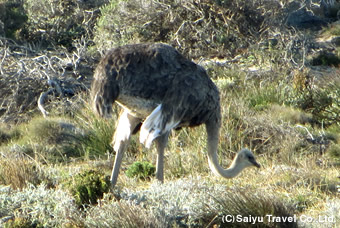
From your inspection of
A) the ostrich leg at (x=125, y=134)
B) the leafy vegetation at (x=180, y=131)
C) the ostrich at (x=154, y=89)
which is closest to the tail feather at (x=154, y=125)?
the ostrich at (x=154, y=89)

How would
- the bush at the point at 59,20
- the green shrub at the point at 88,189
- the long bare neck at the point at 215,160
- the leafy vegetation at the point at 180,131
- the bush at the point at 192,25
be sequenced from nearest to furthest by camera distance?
the leafy vegetation at the point at 180,131, the green shrub at the point at 88,189, the long bare neck at the point at 215,160, the bush at the point at 192,25, the bush at the point at 59,20

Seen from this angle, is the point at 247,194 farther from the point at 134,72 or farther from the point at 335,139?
the point at 335,139

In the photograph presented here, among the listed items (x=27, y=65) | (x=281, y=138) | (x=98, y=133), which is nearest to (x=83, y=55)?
(x=27, y=65)

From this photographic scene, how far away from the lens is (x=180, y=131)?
28.8 ft

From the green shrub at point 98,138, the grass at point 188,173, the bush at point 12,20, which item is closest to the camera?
the grass at point 188,173

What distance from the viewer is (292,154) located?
8.30 m

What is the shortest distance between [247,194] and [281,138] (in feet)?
12.4

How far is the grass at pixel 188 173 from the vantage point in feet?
17.0

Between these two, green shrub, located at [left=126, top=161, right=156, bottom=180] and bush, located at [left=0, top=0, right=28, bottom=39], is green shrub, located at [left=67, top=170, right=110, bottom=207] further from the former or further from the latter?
bush, located at [left=0, top=0, right=28, bottom=39]

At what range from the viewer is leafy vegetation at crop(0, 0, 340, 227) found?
5.37 metres

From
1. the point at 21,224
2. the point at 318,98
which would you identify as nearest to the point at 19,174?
the point at 21,224

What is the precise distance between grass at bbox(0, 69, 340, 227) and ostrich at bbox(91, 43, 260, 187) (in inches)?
21.7

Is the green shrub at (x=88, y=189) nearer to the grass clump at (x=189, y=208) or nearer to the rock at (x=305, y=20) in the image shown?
the grass clump at (x=189, y=208)

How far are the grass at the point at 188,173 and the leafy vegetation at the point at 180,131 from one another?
17mm
